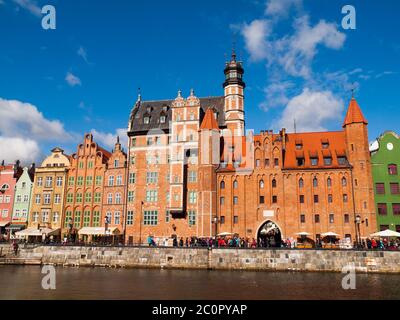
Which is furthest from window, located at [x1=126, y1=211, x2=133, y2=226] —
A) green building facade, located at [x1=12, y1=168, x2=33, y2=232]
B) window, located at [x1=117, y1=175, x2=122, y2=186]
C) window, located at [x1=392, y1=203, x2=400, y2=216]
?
window, located at [x1=392, y1=203, x2=400, y2=216]

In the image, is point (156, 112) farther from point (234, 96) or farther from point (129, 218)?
point (129, 218)

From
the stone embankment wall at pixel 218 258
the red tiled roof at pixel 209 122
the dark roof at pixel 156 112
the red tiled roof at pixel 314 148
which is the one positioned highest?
the dark roof at pixel 156 112

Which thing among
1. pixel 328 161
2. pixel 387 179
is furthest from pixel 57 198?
pixel 387 179

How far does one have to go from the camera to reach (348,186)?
5172 centimetres

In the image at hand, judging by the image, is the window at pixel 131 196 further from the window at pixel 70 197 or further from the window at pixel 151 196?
the window at pixel 70 197

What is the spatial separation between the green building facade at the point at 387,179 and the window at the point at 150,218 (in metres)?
32.5

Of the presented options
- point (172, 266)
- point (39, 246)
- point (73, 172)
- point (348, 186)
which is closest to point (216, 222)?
point (172, 266)

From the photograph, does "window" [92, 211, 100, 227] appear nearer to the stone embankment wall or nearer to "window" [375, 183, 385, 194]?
the stone embankment wall

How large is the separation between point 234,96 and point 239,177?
15.4 m

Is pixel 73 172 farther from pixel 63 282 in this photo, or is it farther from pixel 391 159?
pixel 391 159

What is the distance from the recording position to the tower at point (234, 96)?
201 ft

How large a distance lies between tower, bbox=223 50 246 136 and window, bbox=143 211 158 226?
60.3 feet

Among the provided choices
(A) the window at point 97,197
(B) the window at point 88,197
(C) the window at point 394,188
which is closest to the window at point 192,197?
(A) the window at point 97,197

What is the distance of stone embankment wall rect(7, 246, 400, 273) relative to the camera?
39.4m
